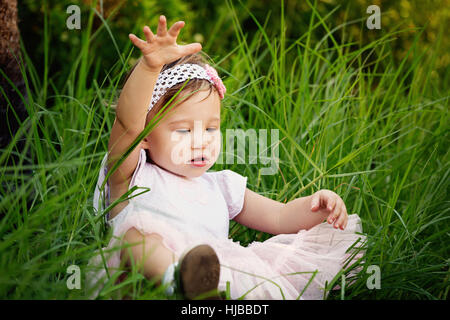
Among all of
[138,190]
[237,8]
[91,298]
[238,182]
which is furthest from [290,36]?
[91,298]

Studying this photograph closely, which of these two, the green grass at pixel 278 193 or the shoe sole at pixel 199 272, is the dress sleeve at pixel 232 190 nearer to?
the green grass at pixel 278 193

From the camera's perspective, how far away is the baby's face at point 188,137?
52.8 inches

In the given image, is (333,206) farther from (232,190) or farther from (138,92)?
(138,92)

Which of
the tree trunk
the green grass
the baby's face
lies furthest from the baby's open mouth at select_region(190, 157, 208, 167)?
the tree trunk

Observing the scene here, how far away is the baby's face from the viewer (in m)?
1.34

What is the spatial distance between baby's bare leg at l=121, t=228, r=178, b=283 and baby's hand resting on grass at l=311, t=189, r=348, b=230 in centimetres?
45

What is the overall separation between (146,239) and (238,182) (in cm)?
43

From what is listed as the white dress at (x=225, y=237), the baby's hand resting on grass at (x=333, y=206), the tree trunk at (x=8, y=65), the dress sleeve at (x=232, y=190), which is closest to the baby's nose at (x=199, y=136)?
the white dress at (x=225, y=237)

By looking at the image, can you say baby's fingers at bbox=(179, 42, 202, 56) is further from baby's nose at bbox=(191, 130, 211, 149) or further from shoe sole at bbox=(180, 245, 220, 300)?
shoe sole at bbox=(180, 245, 220, 300)

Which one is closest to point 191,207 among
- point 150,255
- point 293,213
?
point 150,255

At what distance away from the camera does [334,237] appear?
1.47m

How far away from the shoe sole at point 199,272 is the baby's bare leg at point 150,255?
75 millimetres

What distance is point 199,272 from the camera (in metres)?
1.10

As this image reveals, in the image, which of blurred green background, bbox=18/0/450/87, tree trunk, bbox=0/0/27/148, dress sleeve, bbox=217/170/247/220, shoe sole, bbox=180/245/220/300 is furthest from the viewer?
blurred green background, bbox=18/0/450/87
